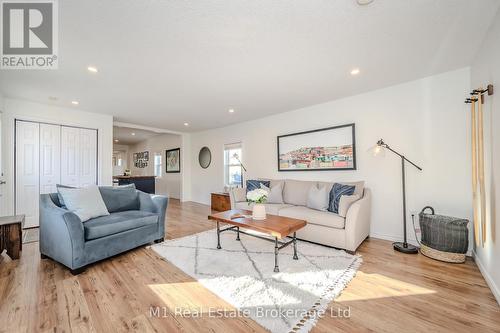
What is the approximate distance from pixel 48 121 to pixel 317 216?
525 centimetres

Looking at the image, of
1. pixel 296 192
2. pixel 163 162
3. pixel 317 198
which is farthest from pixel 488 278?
pixel 163 162

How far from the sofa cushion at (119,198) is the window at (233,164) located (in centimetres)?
277

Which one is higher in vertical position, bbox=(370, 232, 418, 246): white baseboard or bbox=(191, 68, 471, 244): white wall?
bbox=(191, 68, 471, 244): white wall

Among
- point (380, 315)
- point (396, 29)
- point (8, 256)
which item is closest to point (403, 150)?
point (396, 29)

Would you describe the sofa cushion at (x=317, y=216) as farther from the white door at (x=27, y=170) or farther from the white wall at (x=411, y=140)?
the white door at (x=27, y=170)

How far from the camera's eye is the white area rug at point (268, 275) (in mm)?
1613

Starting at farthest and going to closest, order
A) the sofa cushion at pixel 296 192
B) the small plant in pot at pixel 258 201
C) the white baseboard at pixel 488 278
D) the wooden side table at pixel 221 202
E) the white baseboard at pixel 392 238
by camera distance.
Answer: the wooden side table at pixel 221 202
the sofa cushion at pixel 296 192
the white baseboard at pixel 392 238
the small plant in pot at pixel 258 201
the white baseboard at pixel 488 278

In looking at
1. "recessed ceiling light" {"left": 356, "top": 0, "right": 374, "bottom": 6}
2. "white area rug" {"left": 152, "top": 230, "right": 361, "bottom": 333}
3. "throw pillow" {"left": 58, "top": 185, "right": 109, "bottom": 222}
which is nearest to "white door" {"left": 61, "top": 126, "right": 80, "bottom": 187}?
"throw pillow" {"left": 58, "top": 185, "right": 109, "bottom": 222}

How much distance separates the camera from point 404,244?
2.83 meters

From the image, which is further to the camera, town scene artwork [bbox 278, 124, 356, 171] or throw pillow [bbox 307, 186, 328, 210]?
town scene artwork [bbox 278, 124, 356, 171]

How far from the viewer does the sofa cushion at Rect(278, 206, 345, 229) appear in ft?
9.15

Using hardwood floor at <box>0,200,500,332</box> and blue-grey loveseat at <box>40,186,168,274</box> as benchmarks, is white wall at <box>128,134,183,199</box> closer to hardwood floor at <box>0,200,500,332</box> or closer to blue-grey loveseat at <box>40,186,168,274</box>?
blue-grey loveseat at <box>40,186,168,274</box>

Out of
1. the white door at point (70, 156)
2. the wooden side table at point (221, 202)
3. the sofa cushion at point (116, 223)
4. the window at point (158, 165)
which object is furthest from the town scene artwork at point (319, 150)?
the window at point (158, 165)

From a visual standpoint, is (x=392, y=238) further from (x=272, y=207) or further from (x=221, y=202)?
(x=221, y=202)
